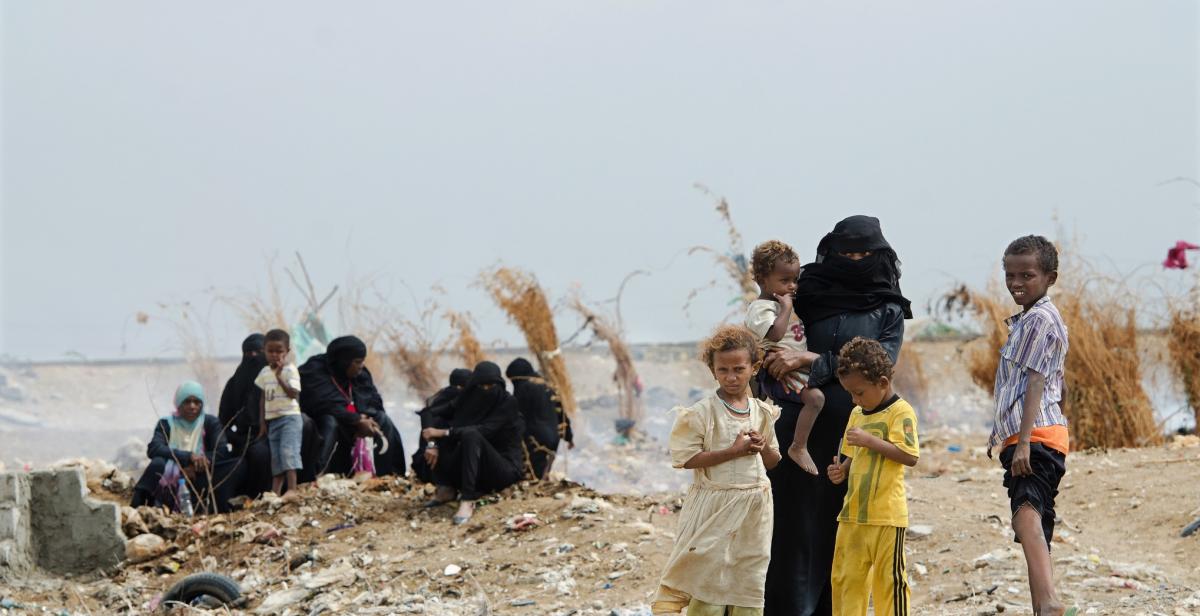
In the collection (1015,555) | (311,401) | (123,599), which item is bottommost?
(123,599)

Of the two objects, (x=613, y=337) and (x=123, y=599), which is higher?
(x=613, y=337)

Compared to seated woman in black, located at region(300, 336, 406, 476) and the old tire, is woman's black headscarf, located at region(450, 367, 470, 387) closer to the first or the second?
seated woman in black, located at region(300, 336, 406, 476)

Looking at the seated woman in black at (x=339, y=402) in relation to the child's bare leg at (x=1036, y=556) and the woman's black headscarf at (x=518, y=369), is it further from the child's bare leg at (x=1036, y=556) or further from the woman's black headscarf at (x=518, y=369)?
the child's bare leg at (x=1036, y=556)

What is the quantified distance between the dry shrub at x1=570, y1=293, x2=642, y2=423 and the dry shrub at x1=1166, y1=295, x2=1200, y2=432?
18.3 ft

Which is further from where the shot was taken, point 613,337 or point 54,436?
point 54,436

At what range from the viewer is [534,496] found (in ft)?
26.6

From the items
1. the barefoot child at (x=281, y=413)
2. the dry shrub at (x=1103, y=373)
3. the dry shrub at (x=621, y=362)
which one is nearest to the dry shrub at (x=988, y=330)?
the dry shrub at (x=1103, y=373)

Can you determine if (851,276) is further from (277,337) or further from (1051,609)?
(277,337)

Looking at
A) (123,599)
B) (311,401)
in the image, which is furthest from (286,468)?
(123,599)

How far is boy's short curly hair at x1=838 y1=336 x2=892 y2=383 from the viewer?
12.8 feet

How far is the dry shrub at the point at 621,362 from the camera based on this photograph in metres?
13.1

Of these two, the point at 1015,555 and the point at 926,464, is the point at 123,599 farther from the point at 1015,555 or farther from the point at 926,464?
the point at 926,464

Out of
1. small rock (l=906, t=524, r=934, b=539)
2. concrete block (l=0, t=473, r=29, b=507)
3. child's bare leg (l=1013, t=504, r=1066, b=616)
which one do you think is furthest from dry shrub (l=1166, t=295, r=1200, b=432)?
concrete block (l=0, t=473, r=29, b=507)

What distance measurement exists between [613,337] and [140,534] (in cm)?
650
